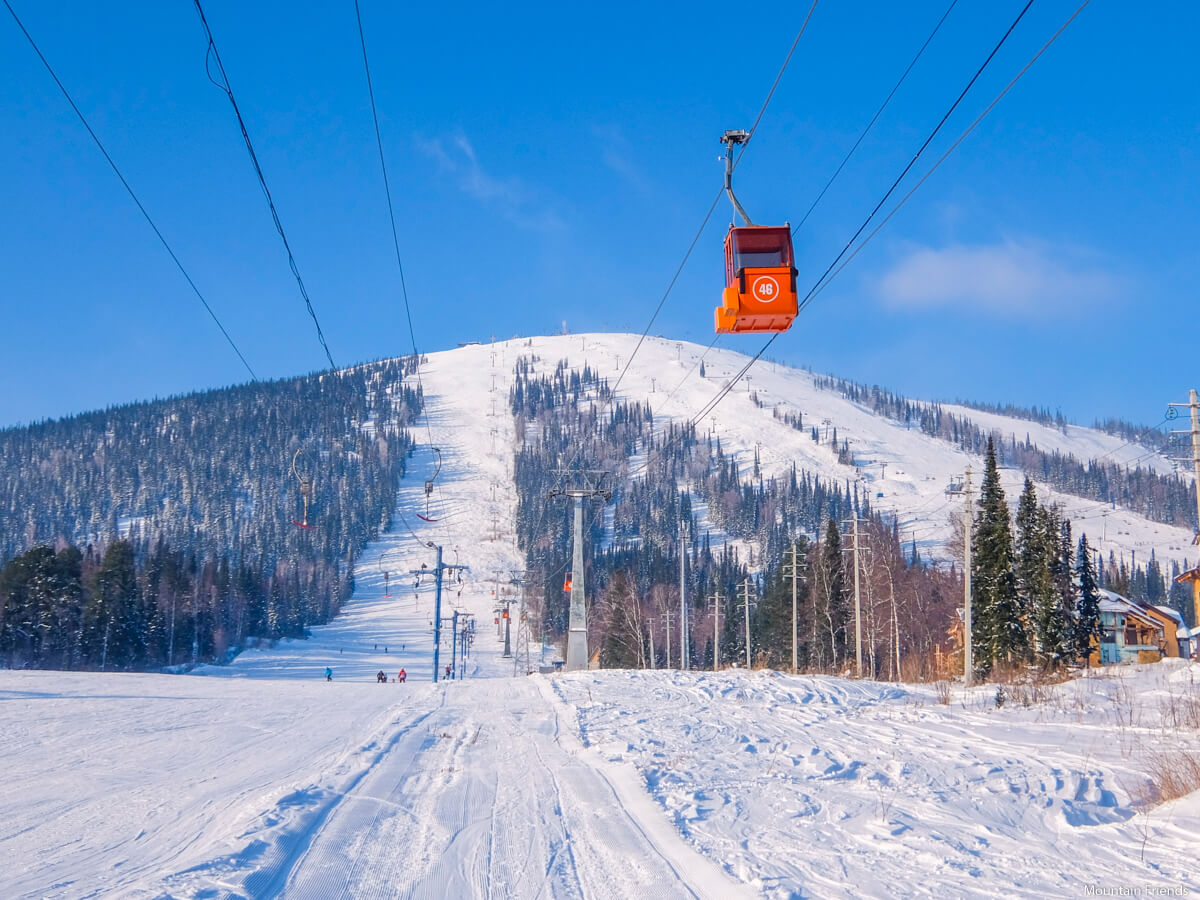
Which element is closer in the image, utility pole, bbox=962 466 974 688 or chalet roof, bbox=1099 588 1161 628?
utility pole, bbox=962 466 974 688

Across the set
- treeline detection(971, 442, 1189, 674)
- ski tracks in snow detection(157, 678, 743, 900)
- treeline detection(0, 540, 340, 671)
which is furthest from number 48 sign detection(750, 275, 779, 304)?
treeline detection(0, 540, 340, 671)

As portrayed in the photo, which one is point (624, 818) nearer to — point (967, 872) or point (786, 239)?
point (967, 872)

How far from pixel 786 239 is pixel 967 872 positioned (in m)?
7.60

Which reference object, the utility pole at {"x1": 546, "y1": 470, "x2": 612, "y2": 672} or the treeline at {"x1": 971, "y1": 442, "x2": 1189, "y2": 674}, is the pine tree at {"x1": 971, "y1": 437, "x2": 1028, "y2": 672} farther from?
the utility pole at {"x1": 546, "y1": 470, "x2": 612, "y2": 672}

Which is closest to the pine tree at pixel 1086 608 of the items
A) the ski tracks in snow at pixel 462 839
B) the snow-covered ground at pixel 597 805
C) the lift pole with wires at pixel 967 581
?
the lift pole with wires at pixel 967 581

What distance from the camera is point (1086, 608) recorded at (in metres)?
56.7

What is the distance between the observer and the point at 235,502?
164250mm

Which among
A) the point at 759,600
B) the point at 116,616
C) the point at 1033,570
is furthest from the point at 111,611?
the point at 1033,570

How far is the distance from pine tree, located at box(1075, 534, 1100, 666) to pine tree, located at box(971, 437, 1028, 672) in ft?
26.8

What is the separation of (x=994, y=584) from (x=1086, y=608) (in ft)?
50.9

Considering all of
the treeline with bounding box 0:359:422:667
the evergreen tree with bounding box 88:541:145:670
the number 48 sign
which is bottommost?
the evergreen tree with bounding box 88:541:145:670

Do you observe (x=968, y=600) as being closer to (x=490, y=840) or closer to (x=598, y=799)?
(x=598, y=799)

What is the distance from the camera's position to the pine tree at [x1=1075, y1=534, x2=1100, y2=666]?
52.8m

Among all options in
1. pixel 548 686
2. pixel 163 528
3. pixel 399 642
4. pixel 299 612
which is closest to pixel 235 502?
pixel 163 528
